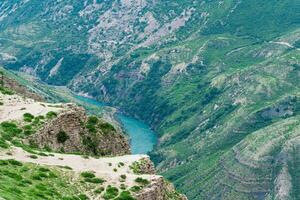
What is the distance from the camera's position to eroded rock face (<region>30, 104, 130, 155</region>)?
3196 inches

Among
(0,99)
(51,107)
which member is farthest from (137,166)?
(0,99)

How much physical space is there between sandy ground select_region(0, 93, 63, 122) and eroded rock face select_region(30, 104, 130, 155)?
2145 millimetres

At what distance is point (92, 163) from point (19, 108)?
1683 cm

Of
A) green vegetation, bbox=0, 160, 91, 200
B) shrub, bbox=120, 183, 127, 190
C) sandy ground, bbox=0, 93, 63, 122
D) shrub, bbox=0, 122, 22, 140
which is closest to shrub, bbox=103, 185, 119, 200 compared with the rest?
shrub, bbox=120, 183, 127, 190

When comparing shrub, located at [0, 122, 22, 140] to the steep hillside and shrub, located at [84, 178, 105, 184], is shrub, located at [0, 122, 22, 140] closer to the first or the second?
the steep hillside

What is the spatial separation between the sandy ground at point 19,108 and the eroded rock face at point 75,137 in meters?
2.14

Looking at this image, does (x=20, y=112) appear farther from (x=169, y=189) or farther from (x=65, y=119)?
(x=169, y=189)

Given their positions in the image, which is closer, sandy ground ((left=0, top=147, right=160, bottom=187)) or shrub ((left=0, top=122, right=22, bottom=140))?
sandy ground ((left=0, top=147, right=160, bottom=187))

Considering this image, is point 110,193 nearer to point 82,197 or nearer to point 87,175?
point 82,197

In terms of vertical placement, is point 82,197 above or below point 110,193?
below

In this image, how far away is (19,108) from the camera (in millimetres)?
85562

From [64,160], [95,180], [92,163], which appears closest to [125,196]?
[95,180]

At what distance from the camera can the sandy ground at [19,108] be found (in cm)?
8200

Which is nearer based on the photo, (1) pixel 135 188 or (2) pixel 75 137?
(1) pixel 135 188
